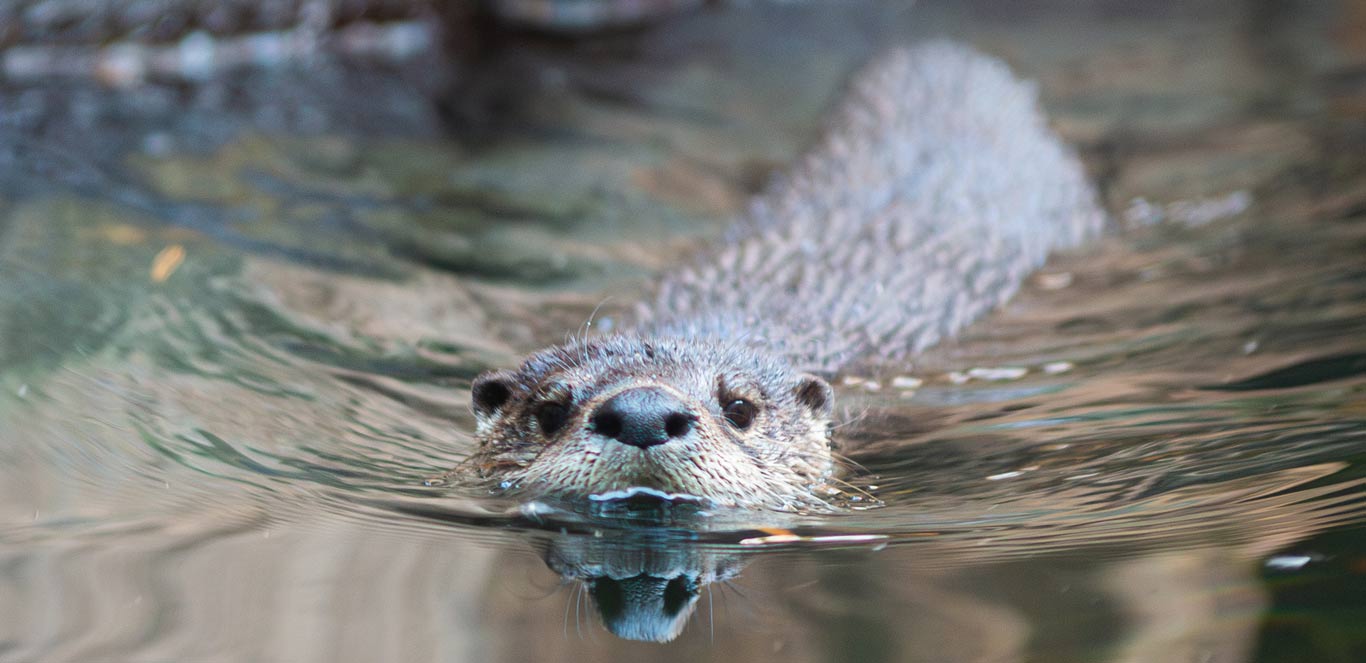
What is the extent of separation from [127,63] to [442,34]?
2.03m

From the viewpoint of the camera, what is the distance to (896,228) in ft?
15.4

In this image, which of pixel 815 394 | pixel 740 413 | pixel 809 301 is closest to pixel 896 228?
pixel 809 301

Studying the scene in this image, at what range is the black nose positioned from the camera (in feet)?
8.65

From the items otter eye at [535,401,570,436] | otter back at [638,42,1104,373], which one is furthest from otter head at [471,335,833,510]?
otter back at [638,42,1104,373]

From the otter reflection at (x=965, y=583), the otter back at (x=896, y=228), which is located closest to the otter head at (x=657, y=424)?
the otter reflection at (x=965, y=583)

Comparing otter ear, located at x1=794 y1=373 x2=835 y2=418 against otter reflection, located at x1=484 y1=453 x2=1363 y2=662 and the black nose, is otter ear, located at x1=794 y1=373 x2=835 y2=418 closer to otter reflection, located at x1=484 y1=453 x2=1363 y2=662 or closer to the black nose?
otter reflection, located at x1=484 y1=453 x2=1363 y2=662

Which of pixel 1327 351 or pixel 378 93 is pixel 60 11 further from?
pixel 1327 351

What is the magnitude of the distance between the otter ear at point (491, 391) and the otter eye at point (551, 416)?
0.55ft

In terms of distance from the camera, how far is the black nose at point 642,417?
264 centimetres

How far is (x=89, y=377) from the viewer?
3588 millimetres

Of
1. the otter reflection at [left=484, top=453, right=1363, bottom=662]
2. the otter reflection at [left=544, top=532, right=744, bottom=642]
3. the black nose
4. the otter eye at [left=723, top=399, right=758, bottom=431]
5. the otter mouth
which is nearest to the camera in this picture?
the otter reflection at [left=484, top=453, right=1363, bottom=662]

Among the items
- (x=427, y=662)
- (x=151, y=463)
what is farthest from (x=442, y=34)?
(x=427, y=662)

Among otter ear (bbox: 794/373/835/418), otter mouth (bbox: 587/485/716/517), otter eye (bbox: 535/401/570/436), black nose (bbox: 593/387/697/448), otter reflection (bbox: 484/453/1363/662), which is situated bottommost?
otter reflection (bbox: 484/453/1363/662)

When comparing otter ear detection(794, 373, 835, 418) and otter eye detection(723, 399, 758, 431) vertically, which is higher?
otter ear detection(794, 373, 835, 418)
